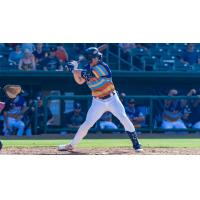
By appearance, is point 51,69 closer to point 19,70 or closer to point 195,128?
point 19,70

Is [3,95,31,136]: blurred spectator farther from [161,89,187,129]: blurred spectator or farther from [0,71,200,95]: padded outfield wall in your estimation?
[161,89,187,129]: blurred spectator

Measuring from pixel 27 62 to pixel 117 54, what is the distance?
315 cm

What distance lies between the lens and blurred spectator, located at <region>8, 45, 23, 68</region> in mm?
17328

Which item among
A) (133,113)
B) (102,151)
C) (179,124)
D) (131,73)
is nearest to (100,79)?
(102,151)

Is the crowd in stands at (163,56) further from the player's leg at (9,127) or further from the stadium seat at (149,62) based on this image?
the player's leg at (9,127)

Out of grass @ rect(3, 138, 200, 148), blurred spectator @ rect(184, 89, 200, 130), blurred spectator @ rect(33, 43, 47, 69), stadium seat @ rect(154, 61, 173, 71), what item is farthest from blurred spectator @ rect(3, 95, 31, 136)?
blurred spectator @ rect(184, 89, 200, 130)

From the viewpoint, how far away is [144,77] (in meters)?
17.7

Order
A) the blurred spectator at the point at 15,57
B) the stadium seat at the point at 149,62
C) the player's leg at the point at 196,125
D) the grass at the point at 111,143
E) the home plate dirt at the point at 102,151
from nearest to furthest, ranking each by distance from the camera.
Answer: the home plate dirt at the point at 102,151 < the grass at the point at 111,143 < the player's leg at the point at 196,125 < the blurred spectator at the point at 15,57 < the stadium seat at the point at 149,62

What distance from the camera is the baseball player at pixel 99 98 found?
9.01 metres

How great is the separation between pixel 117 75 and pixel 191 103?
2515 mm

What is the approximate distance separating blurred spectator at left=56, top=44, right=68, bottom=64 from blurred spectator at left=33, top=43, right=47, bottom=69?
43cm

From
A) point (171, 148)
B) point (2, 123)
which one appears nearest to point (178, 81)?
point (2, 123)

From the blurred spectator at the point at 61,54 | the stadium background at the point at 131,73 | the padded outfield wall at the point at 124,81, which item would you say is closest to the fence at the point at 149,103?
the padded outfield wall at the point at 124,81

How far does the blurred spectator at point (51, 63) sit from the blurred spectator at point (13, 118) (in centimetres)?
164
